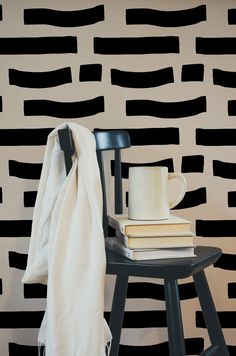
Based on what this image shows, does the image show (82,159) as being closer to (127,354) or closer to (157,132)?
(157,132)

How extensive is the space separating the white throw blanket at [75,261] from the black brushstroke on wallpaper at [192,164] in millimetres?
502

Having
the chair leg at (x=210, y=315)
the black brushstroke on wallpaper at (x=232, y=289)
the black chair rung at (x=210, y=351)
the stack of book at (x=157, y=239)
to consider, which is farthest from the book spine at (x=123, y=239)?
the black brushstroke on wallpaper at (x=232, y=289)

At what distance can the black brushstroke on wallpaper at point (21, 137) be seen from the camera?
1.42m

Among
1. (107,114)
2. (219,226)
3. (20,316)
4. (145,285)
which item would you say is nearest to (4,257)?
(20,316)

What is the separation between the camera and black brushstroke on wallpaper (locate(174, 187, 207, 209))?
1438 millimetres

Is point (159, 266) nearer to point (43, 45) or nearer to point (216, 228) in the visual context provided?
point (216, 228)

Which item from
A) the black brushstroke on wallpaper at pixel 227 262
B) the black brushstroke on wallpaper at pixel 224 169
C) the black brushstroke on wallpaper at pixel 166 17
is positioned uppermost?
the black brushstroke on wallpaper at pixel 166 17

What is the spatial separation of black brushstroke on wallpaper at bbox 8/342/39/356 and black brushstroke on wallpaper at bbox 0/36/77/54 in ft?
3.36

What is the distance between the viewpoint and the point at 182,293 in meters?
1.44

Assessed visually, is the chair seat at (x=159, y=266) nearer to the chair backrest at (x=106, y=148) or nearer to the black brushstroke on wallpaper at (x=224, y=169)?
the chair backrest at (x=106, y=148)

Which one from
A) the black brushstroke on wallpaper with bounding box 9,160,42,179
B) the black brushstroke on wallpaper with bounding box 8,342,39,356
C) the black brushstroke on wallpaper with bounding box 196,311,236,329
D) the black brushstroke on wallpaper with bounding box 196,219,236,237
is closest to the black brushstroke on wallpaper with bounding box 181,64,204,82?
the black brushstroke on wallpaper with bounding box 196,219,236,237

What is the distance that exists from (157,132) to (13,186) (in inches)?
21.1

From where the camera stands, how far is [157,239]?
975mm

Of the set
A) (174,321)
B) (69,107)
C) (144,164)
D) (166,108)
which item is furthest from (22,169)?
(174,321)
